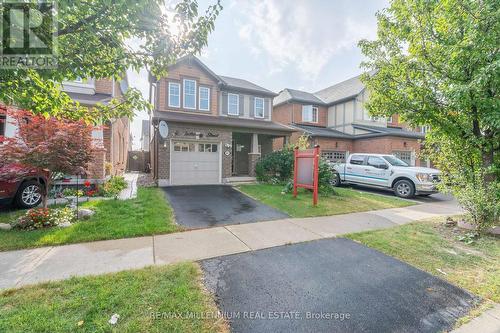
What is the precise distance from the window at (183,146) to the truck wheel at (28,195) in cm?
569

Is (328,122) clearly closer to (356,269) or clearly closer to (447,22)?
(447,22)

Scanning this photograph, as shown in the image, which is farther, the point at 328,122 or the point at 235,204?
the point at 328,122

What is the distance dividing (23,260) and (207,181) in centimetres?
872

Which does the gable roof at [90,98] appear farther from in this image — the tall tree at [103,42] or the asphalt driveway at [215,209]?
the tall tree at [103,42]

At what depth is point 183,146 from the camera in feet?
38.2

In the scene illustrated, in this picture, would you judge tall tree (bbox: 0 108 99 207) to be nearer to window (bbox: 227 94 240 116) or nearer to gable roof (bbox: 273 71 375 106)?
window (bbox: 227 94 240 116)

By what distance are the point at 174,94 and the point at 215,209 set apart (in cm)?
845

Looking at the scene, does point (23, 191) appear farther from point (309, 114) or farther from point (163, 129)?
point (309, 114)

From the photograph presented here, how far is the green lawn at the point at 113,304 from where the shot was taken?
221 centimetres

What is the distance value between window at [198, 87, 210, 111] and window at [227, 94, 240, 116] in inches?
54.6

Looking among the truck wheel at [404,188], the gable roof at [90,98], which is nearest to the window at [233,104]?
the gable roof at [90,98]

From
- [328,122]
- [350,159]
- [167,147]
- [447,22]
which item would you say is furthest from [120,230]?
[328,122]

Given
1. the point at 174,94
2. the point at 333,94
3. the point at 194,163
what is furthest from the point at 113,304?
the point at 333,94

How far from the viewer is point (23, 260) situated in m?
3.59
